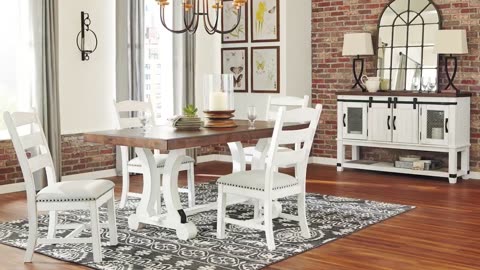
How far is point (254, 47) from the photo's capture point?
8.52m

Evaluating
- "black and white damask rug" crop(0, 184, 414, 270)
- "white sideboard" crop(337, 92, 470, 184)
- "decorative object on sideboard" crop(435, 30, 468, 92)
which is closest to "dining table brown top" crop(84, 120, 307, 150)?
"black and white damask rug" crop(0, 184, 414, 270)

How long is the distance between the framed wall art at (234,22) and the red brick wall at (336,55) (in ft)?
2.76

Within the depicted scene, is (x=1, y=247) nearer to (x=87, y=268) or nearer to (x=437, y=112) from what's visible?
(x=87, y=268)

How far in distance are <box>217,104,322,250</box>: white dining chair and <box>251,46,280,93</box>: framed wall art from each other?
3.65m

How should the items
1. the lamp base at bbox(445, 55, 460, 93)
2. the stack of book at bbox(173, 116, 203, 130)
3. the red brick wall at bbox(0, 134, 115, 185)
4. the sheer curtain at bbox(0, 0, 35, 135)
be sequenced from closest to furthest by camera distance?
the stack of book at bbox(173, 116, 203, 130), the red brick wall at bbox(0, 134, 115, 185), the sheer curtain at bbox(0, 0, 35, 135), the lamp base at bbox(445, 55, 460, 93)

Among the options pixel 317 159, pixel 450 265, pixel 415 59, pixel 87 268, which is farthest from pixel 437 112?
pixel 87 268

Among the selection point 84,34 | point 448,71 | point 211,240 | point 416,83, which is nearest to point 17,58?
point 84,34

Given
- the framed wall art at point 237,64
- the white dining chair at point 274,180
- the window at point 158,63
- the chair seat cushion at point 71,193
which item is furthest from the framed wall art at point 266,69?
the chair seat cushion at point 71,193

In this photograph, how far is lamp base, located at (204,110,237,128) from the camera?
16.7ft

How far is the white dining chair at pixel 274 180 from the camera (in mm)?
4430

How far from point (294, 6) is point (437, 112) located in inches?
86.9

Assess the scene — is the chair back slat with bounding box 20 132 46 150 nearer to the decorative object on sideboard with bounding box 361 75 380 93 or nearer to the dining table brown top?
the dining table brown top

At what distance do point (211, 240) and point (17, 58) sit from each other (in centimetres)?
328

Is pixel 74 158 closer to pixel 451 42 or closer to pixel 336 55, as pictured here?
pixel 336 55
